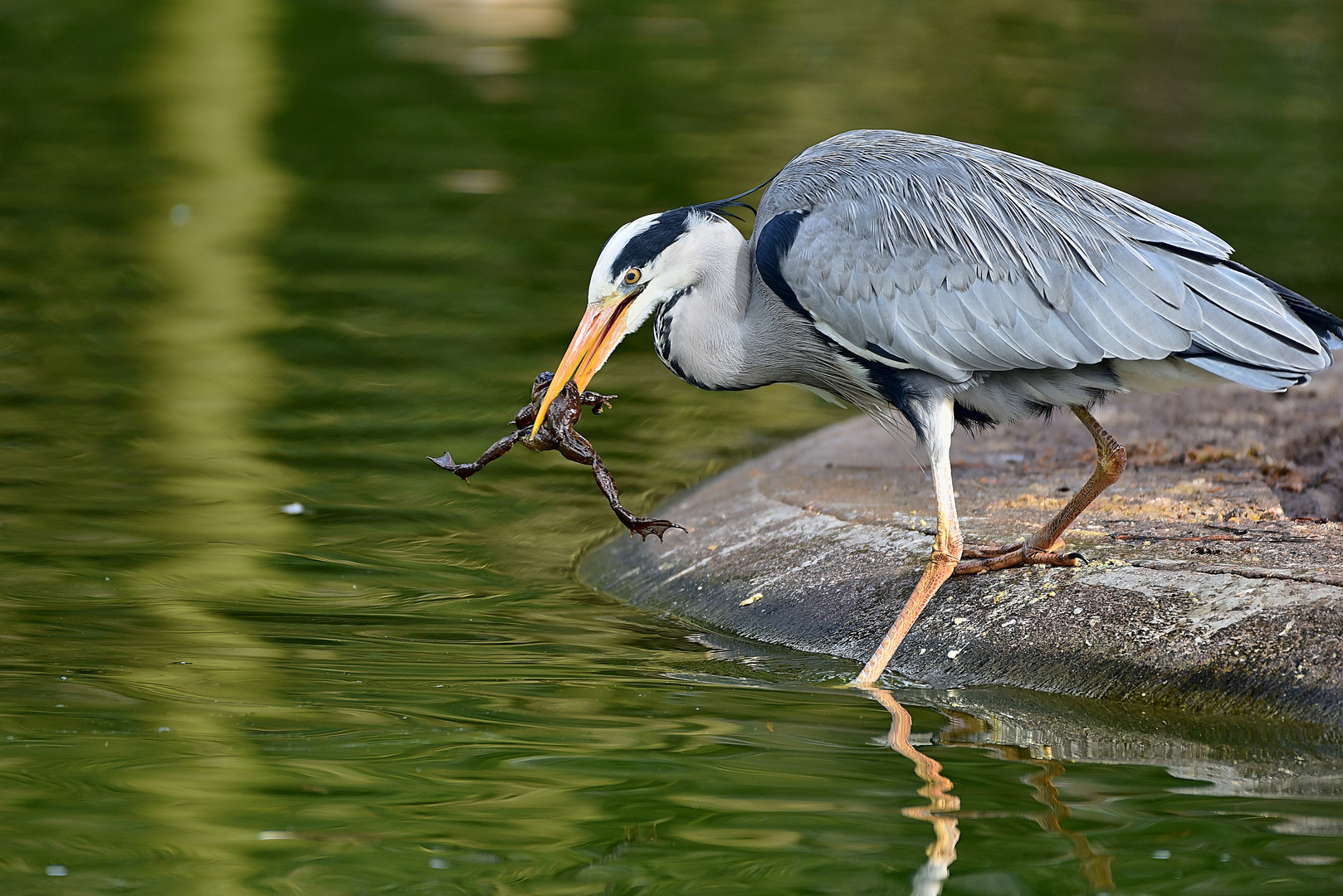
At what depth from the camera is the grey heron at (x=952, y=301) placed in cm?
672

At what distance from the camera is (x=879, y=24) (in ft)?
117

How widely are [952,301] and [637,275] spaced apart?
1269 millimetres

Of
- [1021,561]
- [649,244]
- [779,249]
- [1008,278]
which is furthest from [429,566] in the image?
[1008,278]

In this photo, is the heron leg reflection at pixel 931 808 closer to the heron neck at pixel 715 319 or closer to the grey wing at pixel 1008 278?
the grey wing at pixel 1008 278

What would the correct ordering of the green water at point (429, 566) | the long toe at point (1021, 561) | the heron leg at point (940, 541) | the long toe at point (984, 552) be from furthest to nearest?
1. the long toe at point (984, 552)
2. the long toe at point (1021, 561)
3. the heron leg at point (940, 541)
4. the green water at point (429, 566)

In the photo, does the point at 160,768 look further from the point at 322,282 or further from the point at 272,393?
the point at 322,282

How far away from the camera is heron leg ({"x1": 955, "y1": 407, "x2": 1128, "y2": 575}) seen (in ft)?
23.6

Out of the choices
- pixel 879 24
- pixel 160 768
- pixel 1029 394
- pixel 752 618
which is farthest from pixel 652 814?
pixel 879 24

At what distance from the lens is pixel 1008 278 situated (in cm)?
693

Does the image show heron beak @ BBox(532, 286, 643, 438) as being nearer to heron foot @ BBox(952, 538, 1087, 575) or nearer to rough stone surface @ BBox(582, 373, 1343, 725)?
rough stone surface @ BBox(582, 373, 1343, 725)

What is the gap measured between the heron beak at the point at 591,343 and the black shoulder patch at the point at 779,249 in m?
0.52

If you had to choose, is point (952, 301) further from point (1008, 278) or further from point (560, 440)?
point (560, 440)

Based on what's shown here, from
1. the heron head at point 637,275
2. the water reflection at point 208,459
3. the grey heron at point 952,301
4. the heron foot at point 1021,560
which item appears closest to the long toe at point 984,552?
the heron foot at point 1021,560

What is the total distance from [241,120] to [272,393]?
35.9ft
